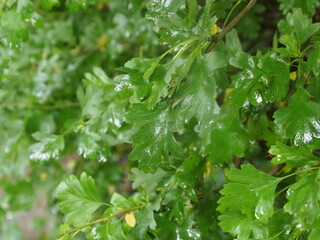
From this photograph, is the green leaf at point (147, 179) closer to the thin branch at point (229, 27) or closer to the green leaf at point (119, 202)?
the green leaf at point (119, 202)

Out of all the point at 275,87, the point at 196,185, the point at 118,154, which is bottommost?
the point at 118,154

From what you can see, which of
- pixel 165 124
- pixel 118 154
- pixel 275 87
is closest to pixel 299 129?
pixel 275 87

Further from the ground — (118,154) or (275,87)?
(275,87)

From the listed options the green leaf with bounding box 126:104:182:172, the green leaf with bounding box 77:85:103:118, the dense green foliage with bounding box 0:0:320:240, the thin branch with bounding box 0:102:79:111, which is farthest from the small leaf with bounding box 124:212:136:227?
the thin branch with bounding box 0:102:79:111

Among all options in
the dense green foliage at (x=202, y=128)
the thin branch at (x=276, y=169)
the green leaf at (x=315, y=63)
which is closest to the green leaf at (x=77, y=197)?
the dense green foliage at (x=202, y=128)

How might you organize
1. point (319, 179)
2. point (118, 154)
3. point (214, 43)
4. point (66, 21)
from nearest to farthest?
point (319, 179), point (214, 43), point (66, 21), point (118, 154)

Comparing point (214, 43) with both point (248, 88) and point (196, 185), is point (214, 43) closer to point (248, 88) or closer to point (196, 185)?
point (248, 88)

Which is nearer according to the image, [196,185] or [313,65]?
[313,65]
